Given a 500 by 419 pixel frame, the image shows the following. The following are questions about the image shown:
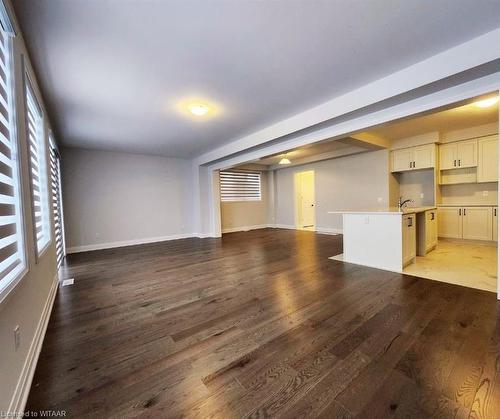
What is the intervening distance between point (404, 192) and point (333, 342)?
5.91m

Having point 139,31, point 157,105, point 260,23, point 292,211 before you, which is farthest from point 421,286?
point 292,211

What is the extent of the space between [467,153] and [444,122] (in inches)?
44.5

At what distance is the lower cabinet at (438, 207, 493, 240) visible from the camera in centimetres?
491

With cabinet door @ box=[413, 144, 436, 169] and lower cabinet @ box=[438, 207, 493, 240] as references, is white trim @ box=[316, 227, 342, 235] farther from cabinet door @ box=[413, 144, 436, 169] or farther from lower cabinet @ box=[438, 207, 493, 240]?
cabinet door @ box=[413, 144, 436, 169]

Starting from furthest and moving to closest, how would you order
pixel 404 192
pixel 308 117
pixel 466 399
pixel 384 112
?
pixel 404 192
pixel 308 117
pixel 384 112
pixel 466 399

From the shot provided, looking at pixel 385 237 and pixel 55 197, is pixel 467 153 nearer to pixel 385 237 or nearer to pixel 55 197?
pixel 385 237

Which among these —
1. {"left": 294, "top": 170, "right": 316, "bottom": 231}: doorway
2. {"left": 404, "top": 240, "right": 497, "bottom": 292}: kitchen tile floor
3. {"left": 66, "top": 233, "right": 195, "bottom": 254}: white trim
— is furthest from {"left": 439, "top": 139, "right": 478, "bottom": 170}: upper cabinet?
{"left": 66, "top": 233, "right": 195, "bottom": 254}: white trim

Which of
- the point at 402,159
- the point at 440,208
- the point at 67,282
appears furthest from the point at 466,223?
the point at 67,282

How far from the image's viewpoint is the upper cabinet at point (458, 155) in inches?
198

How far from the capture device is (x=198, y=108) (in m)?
3.34

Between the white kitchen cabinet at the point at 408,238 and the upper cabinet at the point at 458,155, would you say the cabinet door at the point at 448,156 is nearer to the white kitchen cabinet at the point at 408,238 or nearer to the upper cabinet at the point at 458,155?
the upper cabinet at the point at 458,155

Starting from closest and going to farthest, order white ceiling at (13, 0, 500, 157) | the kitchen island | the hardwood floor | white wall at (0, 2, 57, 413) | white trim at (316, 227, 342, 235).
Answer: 1. white wall at (0, 2, 57, 413)
2. the hardwood floor
3. white ceiling at (13, 0, 500, 157)
4. the kitchen island
5. white trim at (316, 227, 342, 235)

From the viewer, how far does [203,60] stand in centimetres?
231

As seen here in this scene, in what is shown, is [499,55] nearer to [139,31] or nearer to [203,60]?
[203,60]
